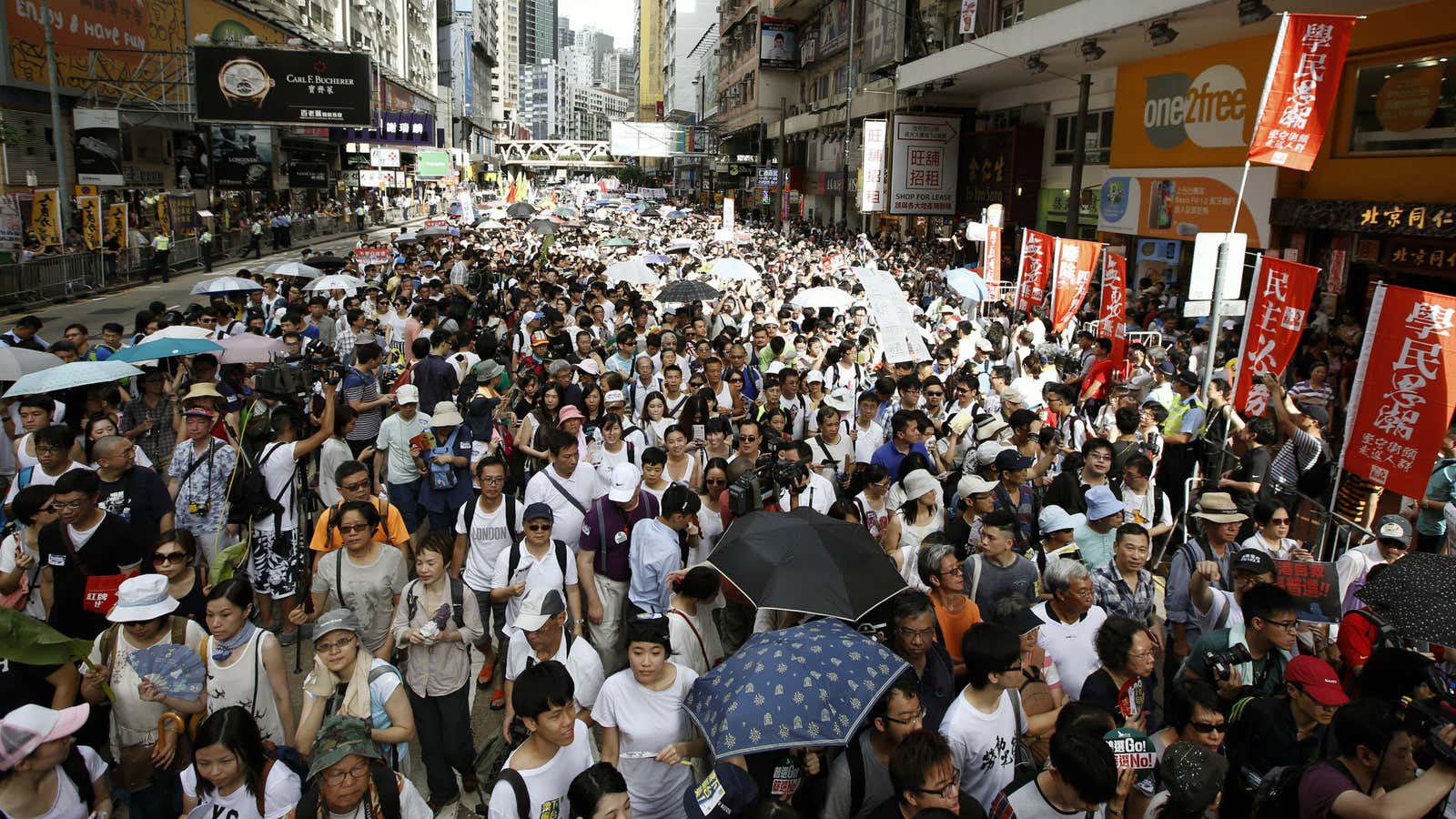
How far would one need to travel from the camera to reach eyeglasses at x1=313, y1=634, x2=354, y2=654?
373cm

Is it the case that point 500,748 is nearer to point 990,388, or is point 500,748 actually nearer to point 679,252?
point 990,388

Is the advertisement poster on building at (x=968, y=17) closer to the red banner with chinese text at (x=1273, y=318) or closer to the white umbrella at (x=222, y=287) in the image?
the white umbrella at (x=222, y=287)

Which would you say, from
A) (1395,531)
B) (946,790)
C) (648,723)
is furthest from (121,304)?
(1395,531)

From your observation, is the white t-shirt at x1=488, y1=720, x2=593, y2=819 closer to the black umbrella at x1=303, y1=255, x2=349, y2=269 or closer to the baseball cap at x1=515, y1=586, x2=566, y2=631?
the baseball cap at x1=515, y1=586, x2=566, y2=631

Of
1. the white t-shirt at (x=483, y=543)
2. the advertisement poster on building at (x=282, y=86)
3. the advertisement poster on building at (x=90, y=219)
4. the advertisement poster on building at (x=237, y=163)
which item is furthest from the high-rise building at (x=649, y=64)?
the white t-shirt at (x=483, y=543)

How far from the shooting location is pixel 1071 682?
428 cm

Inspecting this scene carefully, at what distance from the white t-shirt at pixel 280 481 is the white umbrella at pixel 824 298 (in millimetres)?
8298

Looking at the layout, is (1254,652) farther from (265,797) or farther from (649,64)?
(649,64)

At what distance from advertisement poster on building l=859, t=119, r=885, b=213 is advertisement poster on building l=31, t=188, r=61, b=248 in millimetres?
22275

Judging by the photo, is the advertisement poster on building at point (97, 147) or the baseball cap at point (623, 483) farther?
the advertisement poster on building at point (97, 147)

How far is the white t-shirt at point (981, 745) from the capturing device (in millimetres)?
3660

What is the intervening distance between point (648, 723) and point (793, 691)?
2.29ft

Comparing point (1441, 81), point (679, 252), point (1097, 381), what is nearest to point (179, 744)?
point (1097, 381)

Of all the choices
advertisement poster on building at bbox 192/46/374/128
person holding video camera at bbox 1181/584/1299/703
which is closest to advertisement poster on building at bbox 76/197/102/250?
advertisement poster on building at bbox 192/46/374/128
